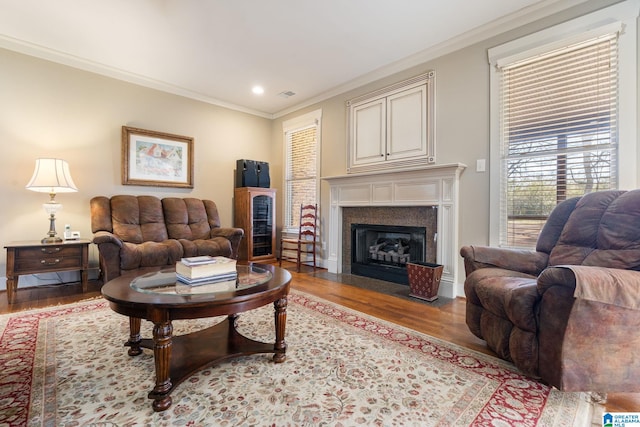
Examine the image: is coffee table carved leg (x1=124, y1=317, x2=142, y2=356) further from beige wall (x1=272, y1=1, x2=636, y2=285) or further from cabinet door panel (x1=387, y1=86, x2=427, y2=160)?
cabinet door panel (x1=387, y1=86, x2=427, y2=160)

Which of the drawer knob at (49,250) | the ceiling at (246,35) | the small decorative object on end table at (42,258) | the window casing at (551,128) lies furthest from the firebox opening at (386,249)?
the drawer knob at (49,250)

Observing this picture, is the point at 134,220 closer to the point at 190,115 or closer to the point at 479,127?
the point at 190,115

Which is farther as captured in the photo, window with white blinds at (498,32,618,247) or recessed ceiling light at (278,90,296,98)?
recessed ceiling light at (278,90,296,98)

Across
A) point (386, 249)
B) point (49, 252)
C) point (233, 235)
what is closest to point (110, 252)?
point (49, 252)

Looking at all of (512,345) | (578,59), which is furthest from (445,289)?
(578,59)

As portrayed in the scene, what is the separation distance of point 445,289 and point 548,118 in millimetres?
1853

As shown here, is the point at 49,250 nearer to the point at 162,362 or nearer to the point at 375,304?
the point at 162,362

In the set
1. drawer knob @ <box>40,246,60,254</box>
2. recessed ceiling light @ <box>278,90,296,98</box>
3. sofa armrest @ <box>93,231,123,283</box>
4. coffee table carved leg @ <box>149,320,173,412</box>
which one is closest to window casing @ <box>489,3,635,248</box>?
recessed ceiling light @ <box>278,90,296,98</box>

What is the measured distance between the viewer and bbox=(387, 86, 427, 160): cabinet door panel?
131 inches

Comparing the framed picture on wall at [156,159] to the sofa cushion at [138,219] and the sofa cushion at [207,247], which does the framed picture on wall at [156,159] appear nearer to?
the sofa cushion at [138,219]

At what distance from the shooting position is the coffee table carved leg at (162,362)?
128 centimetres

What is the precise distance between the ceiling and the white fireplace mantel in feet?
4.39

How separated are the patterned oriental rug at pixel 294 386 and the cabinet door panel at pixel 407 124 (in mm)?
2151

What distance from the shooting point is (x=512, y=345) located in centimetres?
156
